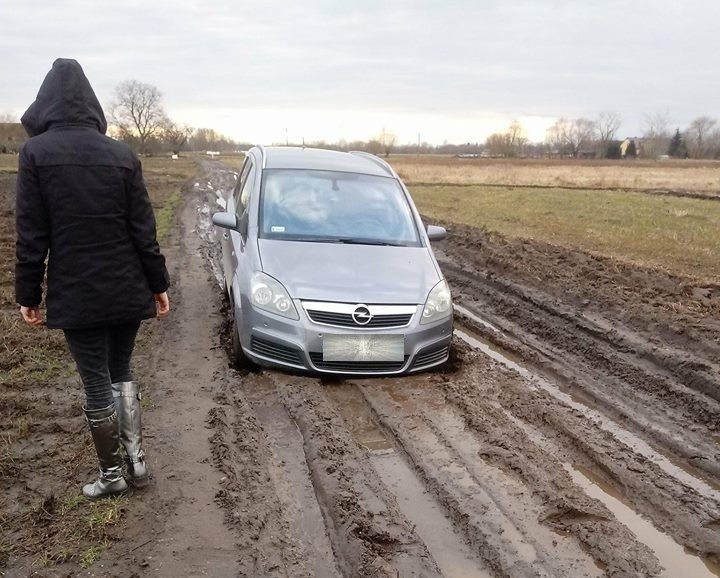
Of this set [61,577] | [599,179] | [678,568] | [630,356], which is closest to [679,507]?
[678,568]

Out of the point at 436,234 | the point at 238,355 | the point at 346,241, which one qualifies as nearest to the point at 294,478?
the point at 238,355

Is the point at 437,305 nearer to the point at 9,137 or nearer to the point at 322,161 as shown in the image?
the point at 322,161

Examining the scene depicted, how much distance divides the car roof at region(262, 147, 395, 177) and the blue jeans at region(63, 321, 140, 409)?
3.51 m

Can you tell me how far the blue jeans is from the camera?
320 cm

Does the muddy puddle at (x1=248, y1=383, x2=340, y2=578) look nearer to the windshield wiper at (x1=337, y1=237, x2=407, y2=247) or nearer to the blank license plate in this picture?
the blank license plate

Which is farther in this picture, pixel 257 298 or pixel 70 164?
pixel 257 298

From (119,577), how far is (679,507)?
122 inches

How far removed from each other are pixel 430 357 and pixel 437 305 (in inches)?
17.9

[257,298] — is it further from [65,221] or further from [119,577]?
[119,577]

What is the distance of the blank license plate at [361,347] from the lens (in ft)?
16.0

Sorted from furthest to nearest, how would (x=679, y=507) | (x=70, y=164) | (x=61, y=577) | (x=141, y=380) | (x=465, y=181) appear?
1. (x=465, y=181)
2. (x=141, y=380)
3. (x=679, y=507)
4. (x=70, y=164)
5. (x=61, y=577)

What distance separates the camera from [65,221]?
3.04 meters

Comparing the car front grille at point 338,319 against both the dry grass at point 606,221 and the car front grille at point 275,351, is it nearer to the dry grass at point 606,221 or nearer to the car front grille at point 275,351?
the car front grille at point 275,351

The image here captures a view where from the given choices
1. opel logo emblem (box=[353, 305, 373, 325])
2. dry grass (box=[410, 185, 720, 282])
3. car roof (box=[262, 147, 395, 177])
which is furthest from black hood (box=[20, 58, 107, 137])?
dry grass (box=[410, 185, 720, 282])
